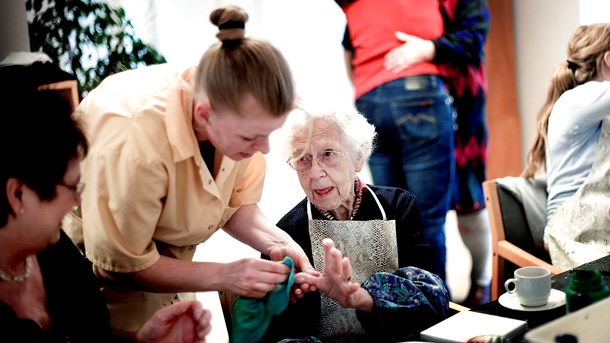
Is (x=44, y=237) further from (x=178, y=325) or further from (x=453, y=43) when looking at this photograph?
(x=453, y=43)

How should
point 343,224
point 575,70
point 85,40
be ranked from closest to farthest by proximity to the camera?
1. point 343,224
2. point 575,70
3. point 85,40

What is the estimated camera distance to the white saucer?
1.79 meters

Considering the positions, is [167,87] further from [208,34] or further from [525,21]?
[525,21]

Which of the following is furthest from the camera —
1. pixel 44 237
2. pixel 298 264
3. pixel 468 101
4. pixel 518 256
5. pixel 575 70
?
pixel 468 101

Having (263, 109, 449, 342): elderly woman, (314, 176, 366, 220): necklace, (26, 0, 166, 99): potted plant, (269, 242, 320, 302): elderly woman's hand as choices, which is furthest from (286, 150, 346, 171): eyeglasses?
(26, 0, 166, 99): potted plant

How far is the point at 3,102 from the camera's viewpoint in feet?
4.80

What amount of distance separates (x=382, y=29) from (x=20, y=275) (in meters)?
2.09

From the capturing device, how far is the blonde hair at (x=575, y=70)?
2.81m

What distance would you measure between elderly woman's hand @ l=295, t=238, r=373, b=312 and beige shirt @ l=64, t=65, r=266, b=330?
0.31 meters

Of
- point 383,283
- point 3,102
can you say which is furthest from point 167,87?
point 383,283

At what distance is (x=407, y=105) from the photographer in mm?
3246

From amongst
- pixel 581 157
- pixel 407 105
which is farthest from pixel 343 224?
pixel 407 105

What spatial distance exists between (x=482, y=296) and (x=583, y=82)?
1334 millimetres

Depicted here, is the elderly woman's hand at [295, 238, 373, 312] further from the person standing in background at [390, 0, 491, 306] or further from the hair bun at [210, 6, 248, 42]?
the person standing in background at [390, 0, 491, 306]
